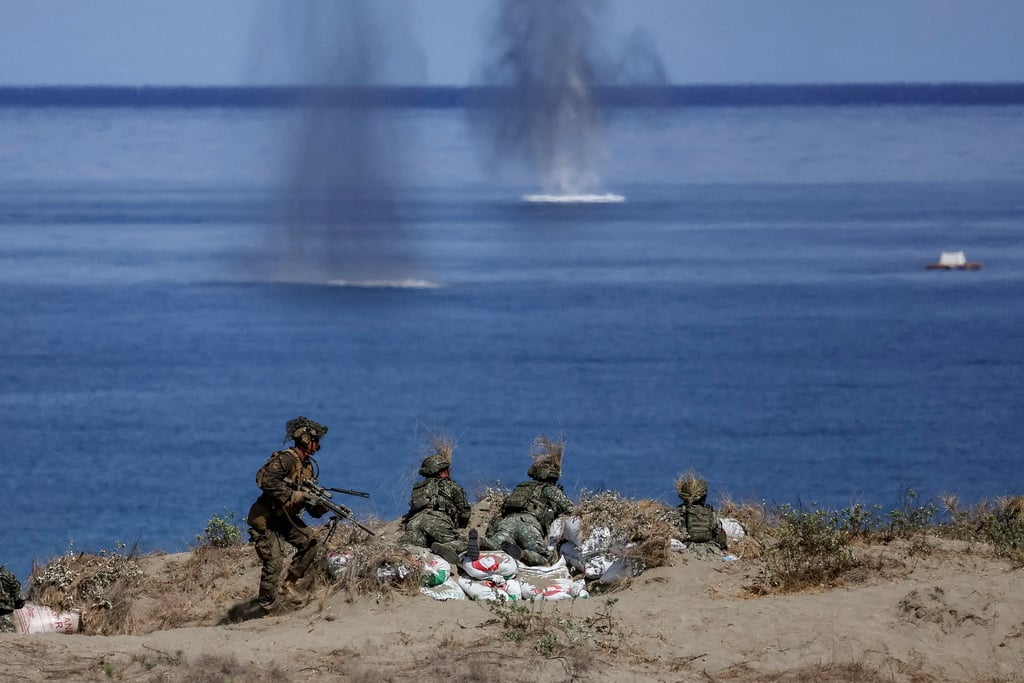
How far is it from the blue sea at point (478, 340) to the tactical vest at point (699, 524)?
2.43m

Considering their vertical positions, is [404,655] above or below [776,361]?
below

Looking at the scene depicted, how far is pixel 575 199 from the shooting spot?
124062mm

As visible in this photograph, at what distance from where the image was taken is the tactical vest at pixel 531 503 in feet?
50.8

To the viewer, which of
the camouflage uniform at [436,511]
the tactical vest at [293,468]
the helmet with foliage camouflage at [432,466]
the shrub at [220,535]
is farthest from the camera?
the shrub at [220,535]

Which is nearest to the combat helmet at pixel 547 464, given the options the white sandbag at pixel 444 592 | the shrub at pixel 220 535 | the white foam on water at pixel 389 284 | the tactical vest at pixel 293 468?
the white sandbag at pixel 444 592

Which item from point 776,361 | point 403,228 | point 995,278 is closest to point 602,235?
point 403,228

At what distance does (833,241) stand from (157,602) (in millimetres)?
78561

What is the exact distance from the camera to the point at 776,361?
2200 inches

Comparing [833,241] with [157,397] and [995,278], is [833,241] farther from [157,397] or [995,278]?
[157,397]

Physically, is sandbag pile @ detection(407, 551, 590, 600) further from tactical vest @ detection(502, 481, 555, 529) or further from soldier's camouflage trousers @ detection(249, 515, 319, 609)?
soldier's camouflage trousers @ detection(249, 515, 319, 609)

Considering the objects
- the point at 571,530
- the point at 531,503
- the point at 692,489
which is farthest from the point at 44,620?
the point at 692,489

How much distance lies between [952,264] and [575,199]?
4957 centimetres

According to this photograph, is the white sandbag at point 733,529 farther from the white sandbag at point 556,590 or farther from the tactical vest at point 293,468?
the tactical vest at point 293,468

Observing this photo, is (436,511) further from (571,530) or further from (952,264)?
(952,264)
